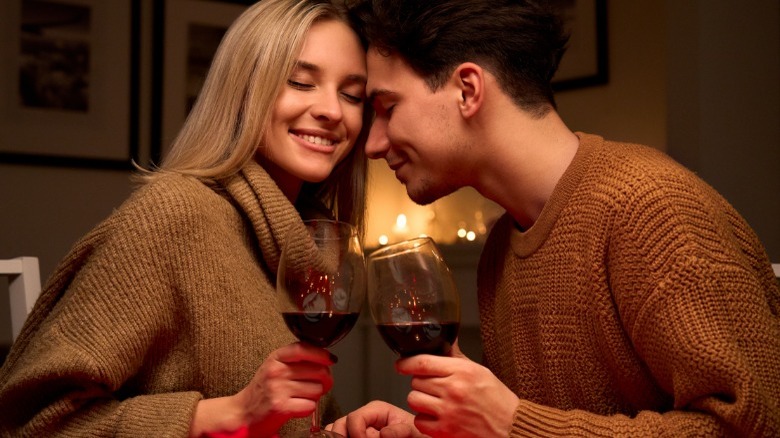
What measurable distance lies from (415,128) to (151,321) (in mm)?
614

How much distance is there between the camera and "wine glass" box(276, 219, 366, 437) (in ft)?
3.57

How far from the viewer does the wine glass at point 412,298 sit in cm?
108

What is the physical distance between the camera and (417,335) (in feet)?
3.52

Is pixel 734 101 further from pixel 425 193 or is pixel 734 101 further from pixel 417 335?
pixel 417 335

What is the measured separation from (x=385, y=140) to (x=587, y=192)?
0.51m

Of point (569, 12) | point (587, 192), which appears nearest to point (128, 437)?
point (587, 192)

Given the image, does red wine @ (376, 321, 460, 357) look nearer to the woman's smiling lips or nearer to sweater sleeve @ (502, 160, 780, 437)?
sweater sleeve @ (502, 160, 780, 437)

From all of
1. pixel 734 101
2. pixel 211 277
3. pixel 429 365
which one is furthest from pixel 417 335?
pixel 734 101

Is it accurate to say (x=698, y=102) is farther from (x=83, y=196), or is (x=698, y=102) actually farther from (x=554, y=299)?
(x=83, y=196)

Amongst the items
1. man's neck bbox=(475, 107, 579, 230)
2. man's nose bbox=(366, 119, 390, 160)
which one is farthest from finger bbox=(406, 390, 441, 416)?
man's nose bbox=(366, 119, 390, 160)

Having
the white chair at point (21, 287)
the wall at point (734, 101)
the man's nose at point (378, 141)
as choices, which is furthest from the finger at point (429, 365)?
Result: the wall at point (734, 101)

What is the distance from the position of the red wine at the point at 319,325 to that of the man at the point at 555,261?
0.11 m

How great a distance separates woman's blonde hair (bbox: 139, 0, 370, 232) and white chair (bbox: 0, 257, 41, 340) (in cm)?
36

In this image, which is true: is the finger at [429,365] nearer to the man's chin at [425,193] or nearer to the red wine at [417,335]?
the red wine at [417,335]
